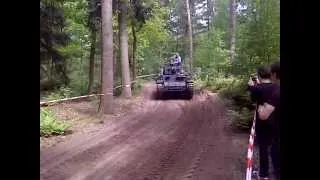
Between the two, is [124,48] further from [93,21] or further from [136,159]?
[136,159]

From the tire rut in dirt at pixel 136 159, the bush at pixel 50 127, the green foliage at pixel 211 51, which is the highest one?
the green foliage at pixel 211 51

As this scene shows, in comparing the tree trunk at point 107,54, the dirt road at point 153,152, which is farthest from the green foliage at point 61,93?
the dirt road at point 153,152

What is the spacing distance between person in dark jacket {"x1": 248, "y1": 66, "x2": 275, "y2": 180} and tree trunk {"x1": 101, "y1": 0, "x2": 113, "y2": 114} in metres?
7.87

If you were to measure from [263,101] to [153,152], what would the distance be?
3.91 m

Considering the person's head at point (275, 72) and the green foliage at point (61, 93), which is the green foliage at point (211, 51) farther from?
the person's head at point (275, 72)

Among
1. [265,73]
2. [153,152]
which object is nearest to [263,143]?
[265,73]

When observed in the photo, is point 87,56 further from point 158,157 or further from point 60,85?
point 158,157

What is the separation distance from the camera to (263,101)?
4848 millimetres

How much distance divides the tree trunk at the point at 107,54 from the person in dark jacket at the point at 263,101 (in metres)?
7.87

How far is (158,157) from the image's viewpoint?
26.5ft

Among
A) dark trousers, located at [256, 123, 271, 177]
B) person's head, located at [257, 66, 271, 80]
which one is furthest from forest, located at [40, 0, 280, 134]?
person's head, located at [257, 66, 271, 80]

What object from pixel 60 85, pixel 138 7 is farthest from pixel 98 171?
pixel 138 7

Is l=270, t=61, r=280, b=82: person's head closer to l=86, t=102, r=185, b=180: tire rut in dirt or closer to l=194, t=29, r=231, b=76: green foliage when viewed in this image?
l=86, t=102, r=185, b=180: tire rut in dirt

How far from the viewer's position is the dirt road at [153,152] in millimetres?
6926
